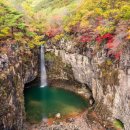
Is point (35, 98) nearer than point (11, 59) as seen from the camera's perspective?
No

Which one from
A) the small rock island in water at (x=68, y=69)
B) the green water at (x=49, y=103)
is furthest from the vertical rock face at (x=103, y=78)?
the green water at (x=49, y=103)

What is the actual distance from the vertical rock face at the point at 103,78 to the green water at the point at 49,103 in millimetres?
2595

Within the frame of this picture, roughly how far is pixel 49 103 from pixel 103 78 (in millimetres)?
8077

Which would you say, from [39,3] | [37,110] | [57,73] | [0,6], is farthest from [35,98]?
[39,3]

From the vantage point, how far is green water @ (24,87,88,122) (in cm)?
3209

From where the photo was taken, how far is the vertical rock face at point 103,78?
27266 mm

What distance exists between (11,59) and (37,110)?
7431 millimetres

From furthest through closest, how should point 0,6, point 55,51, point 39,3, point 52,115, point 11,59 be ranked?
point 39,3, point 55,51, point 0,6, point 52,115, point 11,59

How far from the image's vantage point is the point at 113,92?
2942 centimetres

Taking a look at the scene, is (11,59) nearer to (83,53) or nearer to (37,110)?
(37,110)

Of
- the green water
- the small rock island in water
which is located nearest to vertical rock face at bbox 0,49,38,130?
the small rock island in water

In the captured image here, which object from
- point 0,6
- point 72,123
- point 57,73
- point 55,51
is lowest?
point 72,123

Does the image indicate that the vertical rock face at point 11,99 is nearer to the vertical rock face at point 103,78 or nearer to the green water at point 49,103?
the green water at point 49,103

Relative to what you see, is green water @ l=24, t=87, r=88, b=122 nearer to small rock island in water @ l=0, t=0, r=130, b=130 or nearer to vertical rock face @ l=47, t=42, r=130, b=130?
small rock island in water @ l=0, t=0, r=130, b=130
